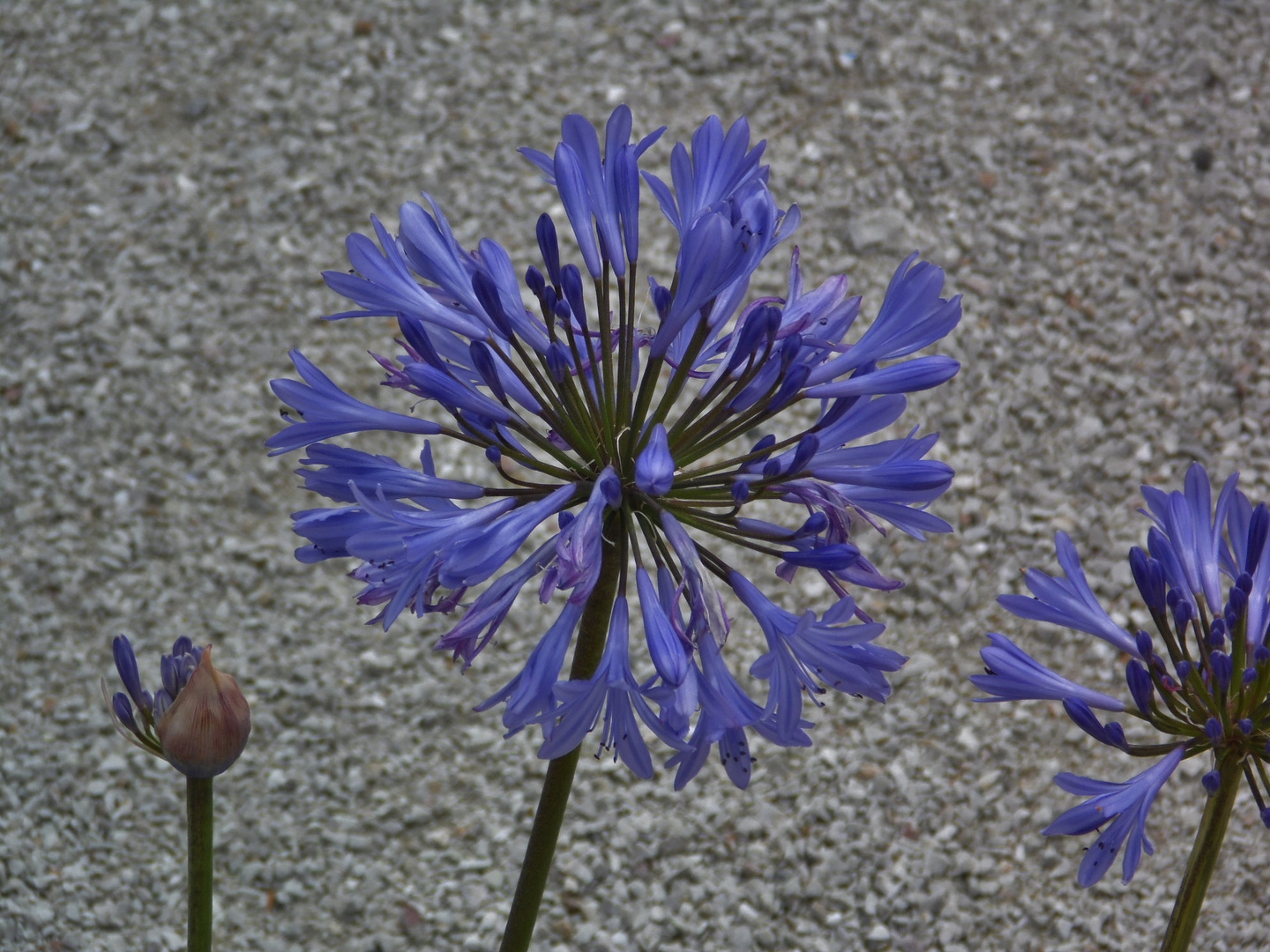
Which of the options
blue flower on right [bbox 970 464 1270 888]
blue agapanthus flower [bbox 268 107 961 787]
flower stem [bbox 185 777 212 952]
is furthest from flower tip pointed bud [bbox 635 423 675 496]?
flower stem [bbox 185 777 212 952]

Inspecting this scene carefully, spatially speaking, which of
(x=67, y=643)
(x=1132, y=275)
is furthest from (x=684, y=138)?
(x=67, y=643)

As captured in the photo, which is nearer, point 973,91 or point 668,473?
point 668,473

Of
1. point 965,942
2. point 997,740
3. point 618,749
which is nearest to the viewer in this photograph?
point 618,749

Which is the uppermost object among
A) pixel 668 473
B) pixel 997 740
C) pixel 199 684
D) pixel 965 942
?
pixel 997 740

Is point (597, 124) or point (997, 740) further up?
point (597, 124)

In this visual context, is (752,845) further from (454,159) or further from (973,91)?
(973,91)

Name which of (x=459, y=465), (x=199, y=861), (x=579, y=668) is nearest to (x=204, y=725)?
(x=199, y=861)

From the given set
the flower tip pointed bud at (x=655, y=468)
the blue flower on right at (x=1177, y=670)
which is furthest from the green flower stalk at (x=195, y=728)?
the blue flower on right at (x=1177, y=670)

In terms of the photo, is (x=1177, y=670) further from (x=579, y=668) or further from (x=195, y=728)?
→ (x=195, y=728)
